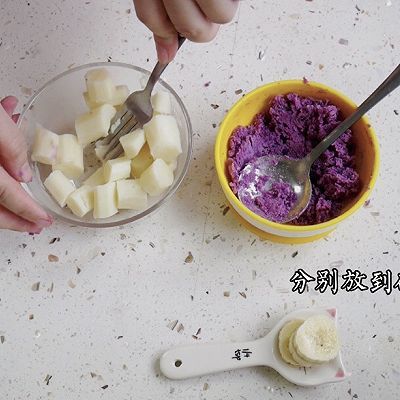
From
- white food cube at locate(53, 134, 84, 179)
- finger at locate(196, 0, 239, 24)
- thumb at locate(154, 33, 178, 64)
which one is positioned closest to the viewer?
finger at locate(196, 0, 239, 24)

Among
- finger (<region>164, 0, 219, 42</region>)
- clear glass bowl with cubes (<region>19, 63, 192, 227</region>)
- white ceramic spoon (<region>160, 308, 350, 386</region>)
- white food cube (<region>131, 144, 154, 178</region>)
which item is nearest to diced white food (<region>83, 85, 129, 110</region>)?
clear glass bowl with cubes (<region>19, 63, 192, 227</region>)

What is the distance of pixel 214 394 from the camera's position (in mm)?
1150

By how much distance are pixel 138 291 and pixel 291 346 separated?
0.99ft

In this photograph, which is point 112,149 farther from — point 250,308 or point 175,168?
point 250,308

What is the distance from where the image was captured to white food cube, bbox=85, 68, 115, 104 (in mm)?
1227

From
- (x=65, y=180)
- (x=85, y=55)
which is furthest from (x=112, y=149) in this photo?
(x=85, y=55)

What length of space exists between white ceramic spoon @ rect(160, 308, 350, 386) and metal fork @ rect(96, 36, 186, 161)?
40 cm

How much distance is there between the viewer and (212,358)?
114 centimetres

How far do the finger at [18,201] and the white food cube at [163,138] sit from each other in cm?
24

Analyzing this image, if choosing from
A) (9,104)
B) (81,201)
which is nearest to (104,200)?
(81,201)

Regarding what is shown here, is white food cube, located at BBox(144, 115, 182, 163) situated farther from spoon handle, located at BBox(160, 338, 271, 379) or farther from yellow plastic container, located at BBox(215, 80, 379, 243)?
spoon handle, located at BBox(160, 338, 271, 379)

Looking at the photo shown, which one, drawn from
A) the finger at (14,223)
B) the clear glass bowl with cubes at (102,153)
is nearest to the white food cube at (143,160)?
the clear glass bowl with cubes at (102,153)

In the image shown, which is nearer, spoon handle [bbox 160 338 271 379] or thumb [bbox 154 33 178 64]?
thumb [bbox 154 33 178 64]

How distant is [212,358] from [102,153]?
0.44 meters
